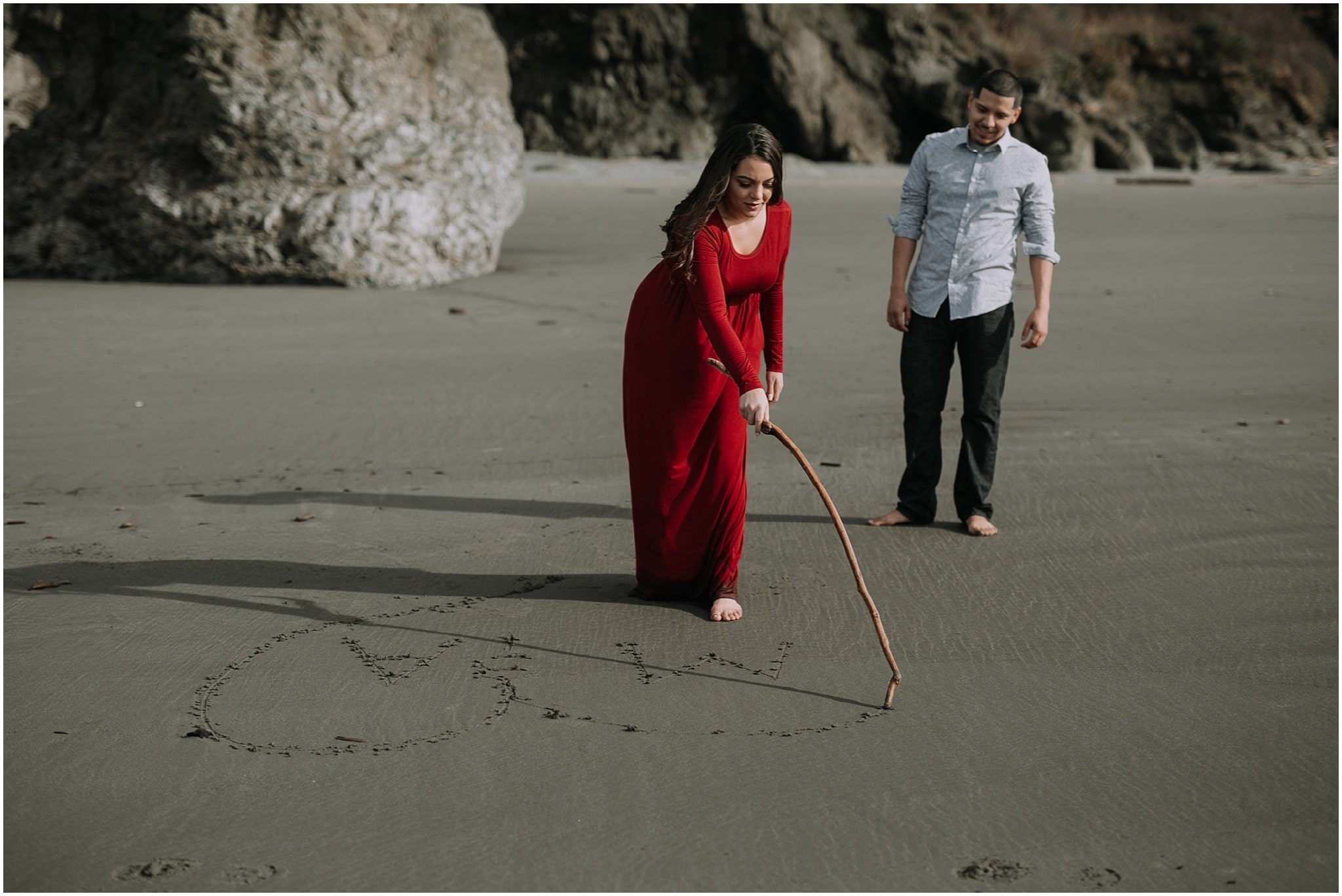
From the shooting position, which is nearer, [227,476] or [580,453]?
[227,476]

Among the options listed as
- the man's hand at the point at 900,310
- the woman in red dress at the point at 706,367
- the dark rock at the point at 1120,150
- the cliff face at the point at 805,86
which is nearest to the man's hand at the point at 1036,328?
the man's hand at the point at 900,310

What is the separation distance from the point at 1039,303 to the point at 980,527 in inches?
34.5

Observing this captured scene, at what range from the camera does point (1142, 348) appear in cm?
799

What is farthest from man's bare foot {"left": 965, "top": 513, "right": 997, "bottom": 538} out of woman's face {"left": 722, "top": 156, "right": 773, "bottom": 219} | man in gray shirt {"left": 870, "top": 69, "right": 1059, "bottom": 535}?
woman's face {"left": 722, "top": 156, "right": 773, "bottom": 219}

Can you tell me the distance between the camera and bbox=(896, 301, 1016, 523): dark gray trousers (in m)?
4.78

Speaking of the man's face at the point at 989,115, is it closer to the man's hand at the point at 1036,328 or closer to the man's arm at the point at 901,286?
the man's arm at the point at 901,286

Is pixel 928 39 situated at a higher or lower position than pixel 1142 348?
higher

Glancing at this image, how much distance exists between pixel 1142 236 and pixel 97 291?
9.59 m

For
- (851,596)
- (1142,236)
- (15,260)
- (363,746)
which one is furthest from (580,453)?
(1142,236)

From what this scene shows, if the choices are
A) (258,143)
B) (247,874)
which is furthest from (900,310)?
(258,143)

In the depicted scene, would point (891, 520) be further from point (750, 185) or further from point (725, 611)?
point (750, 185)

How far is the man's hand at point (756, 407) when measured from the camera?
3488 millimetres

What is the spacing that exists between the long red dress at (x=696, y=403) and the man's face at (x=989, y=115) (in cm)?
111

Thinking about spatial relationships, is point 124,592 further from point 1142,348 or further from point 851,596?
point 1142,348
